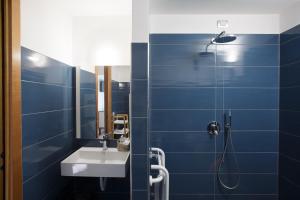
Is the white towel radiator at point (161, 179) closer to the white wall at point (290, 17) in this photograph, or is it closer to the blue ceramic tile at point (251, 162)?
the blue ceramic tile at point (251, 162)

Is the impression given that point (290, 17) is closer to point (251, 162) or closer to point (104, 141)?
point (251, 162)

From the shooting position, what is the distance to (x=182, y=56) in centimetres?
244

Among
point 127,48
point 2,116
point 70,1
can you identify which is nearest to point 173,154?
point 127,48

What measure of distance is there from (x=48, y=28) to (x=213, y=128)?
1.90m

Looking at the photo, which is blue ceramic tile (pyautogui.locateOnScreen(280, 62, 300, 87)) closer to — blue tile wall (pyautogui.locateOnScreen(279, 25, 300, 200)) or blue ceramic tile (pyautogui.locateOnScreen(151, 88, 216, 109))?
blue tile wall (pyautogui.locateOnScreen(279, 25, 300, 200))

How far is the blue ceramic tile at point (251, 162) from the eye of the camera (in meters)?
2.46

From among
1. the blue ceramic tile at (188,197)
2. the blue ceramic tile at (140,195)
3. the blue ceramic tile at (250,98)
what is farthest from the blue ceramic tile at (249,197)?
the blue ceramic tile at (140,195)

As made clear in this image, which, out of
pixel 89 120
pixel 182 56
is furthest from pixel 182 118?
pixel 89 120

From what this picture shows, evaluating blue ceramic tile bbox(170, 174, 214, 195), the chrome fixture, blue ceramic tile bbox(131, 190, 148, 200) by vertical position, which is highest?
the chrome fixture

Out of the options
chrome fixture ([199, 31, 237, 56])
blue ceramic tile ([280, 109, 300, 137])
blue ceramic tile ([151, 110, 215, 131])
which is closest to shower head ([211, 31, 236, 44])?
chrome fixture ([199, 31, 237, 56])

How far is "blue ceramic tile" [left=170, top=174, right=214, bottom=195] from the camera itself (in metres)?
2.46

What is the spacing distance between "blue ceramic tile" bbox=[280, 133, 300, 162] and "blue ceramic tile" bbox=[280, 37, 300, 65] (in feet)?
2.53

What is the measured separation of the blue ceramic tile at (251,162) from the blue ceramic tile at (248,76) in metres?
0.78

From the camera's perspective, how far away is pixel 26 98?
154 cm
